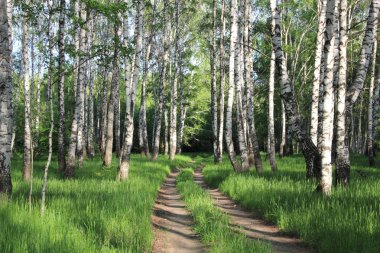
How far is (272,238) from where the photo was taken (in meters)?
6.43

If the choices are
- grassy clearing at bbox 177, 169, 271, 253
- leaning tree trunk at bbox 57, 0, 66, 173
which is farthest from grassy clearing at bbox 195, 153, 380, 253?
leaning tree trunk at bbox 57, 0, 66, 173

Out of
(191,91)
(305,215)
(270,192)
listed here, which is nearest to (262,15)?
(191,91)

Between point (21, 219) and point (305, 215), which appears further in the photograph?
point (305, 215)

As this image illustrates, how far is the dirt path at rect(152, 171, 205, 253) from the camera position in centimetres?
587

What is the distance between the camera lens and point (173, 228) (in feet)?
23.4

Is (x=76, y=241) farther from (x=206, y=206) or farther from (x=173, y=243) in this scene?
(x=206, y=206)

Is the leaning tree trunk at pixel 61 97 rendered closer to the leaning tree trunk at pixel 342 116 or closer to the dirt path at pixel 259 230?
the dirt path at pixel 259 230

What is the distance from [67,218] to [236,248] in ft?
8.88

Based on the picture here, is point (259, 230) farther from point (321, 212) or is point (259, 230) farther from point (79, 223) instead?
point (79, 223)

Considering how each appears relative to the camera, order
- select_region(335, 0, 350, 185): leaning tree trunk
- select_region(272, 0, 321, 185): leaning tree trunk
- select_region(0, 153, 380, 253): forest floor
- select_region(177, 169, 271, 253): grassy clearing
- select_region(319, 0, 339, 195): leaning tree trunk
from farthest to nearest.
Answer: select_region(272, 0, 321, 185): leaning tree trunk → select_region(335, 0, 350, 185): leaning tree trunk → select_region(319, 0, 339, 195): leaning tree trunk → select_region(177, 169, 271, 253): grassy clearing → select_region(0, 153, 380, 253): forest floor

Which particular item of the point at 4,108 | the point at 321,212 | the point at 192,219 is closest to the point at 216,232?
the point at 321,212

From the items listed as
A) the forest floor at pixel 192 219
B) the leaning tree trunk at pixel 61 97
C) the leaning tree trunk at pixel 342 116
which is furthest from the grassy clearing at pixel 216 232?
the leaning tree trunk at pixel 61 97

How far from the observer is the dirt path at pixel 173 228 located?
5.87 m

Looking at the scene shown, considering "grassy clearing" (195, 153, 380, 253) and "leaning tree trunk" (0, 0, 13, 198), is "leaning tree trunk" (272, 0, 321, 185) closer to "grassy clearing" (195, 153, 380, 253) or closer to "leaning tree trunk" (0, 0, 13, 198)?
"grassy clearing" (195, 153, 380, 253)
